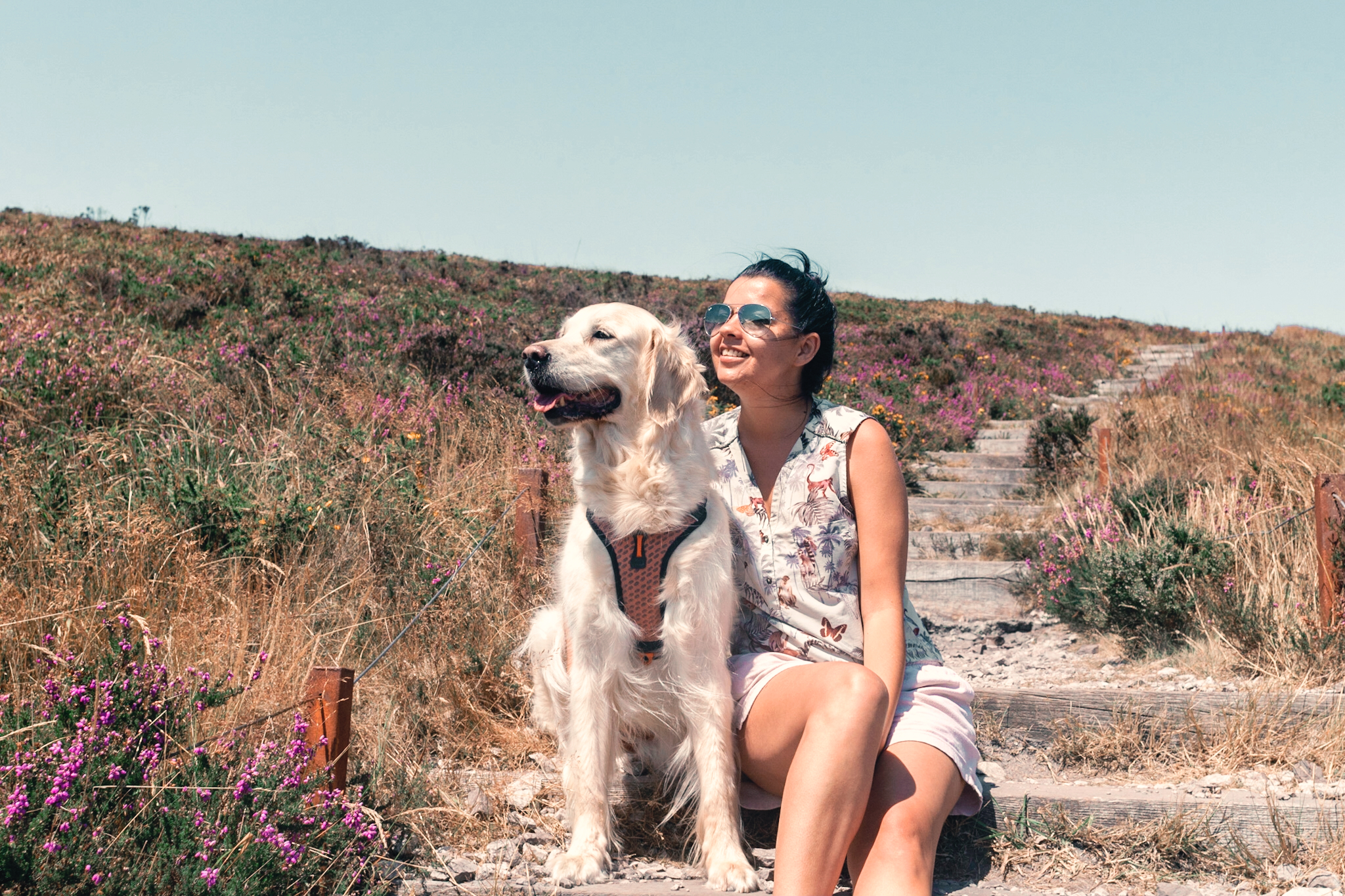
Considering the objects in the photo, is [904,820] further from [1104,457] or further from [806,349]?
[1104,457]

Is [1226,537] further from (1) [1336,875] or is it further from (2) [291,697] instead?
(2) [291,697]

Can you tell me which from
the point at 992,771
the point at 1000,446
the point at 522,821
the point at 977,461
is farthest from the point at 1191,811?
the point at 1000,446

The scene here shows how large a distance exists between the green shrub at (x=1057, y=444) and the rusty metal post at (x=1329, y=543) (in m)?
3.39

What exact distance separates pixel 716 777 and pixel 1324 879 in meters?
1.52

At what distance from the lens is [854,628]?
243 cm

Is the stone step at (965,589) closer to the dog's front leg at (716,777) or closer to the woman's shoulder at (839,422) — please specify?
the woman's shoulder at (839,422)

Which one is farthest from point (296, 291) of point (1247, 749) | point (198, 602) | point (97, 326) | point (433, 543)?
point (1247, 749)

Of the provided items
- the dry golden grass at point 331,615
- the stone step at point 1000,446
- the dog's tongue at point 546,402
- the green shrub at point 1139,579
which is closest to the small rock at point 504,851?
the dry golden grass at point 331,615

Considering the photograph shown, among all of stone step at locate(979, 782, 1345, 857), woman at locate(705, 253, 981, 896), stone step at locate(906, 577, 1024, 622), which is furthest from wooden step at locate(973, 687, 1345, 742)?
stone step at locate(906, 577, 1024, 622)

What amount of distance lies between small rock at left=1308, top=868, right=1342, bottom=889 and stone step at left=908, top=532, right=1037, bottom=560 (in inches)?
140

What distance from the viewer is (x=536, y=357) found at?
2.33m

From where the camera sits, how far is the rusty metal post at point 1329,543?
11.8 feet

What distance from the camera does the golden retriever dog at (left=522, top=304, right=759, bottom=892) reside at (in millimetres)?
2264

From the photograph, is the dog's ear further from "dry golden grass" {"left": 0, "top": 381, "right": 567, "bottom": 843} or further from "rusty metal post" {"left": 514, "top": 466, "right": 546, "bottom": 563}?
"rusty metal post" {"left": 514, "top": 466, "right": 546, "bottom": 563}
